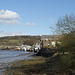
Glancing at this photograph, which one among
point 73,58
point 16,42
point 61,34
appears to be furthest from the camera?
point 16,42

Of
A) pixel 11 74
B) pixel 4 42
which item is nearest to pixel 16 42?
pixel 4 42

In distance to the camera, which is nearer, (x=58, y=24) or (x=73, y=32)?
(x=73, y=32)

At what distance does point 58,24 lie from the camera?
A: 17.8m

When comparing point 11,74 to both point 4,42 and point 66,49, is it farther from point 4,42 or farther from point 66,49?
point 4,42

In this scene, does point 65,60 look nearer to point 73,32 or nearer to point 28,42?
point 73,32

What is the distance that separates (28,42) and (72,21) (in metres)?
155

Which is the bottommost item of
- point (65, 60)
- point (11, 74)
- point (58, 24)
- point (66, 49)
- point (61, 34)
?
point (11, 74)

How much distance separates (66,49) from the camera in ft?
53.6

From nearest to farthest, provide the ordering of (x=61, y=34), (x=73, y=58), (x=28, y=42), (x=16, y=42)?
1. (x=73, y=58)
2. (x=61, y=34)
3. (x=28, y=42)
4. (x=16, y=42)

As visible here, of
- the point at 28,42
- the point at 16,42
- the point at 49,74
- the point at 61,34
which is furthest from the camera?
the point at 16,42

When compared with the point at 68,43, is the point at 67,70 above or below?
below

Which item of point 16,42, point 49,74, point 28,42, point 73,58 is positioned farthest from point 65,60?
point 16,42

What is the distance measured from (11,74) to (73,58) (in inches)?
283

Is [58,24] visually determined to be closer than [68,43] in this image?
No
